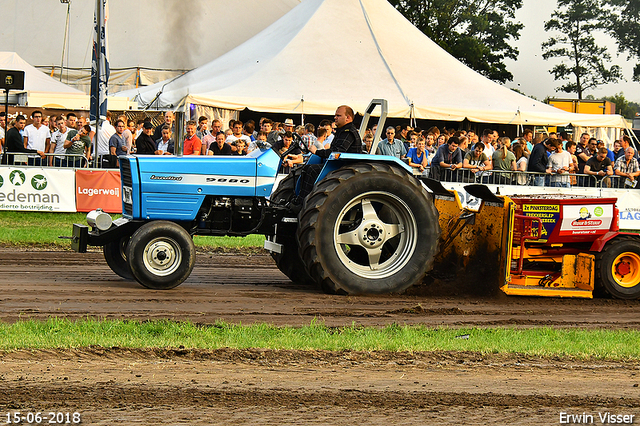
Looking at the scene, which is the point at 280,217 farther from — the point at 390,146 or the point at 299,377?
the point at 390,146

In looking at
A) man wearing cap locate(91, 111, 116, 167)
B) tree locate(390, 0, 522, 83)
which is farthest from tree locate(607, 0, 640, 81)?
man wearing cap locate(91, 111, 116, 167)

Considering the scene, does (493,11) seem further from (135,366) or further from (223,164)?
(135,366)

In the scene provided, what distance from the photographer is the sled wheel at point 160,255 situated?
7879 millimetres

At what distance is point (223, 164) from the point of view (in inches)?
324

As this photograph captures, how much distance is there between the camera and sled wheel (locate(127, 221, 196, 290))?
7879 mm

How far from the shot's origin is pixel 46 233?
13.1 meters

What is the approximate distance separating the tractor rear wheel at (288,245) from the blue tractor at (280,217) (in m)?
0.07

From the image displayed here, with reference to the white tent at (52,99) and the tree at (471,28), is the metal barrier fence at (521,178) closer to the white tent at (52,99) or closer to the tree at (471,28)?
the white tent at (52,99)

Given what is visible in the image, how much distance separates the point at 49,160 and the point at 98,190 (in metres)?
1.36

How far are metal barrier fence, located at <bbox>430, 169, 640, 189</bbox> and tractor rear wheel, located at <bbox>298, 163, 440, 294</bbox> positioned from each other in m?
7.58

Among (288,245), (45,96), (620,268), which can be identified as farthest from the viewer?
(45,96)

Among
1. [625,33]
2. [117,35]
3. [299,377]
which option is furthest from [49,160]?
[625,33]

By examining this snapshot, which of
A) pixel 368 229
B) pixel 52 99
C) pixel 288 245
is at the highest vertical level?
pixel 52 99

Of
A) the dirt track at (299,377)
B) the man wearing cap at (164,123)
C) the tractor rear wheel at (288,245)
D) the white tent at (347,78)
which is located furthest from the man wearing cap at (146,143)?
the dirt track at (299,377)
